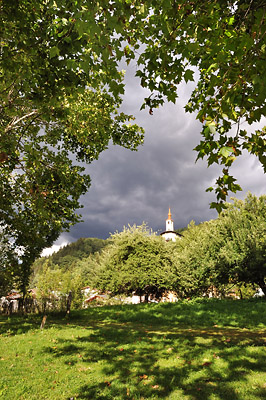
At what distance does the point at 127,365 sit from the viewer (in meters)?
6.68

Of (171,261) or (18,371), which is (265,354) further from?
(171,261)

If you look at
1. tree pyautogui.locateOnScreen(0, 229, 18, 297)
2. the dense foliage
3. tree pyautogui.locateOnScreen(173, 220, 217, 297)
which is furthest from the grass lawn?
tree pyautogui.locateOnScreen(173, 220, 217, 297)

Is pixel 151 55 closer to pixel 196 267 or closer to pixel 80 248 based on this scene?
pixel 196 267

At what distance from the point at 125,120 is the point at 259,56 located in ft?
31.9

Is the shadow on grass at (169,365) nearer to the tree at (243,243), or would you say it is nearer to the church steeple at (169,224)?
the tree at (243,243)

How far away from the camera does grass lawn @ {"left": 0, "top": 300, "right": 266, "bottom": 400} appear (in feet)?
16.8

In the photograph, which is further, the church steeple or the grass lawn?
the church steeple

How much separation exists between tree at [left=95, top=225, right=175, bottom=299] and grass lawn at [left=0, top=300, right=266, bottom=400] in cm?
1373

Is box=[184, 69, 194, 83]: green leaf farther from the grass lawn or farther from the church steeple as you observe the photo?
the church steeple

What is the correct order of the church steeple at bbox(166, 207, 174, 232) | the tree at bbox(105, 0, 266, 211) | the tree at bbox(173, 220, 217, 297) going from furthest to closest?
the church steeple at bbox(166, 207, 174, 232) → the tree at bbox(173, 220, 217, 297) → the tree at bbox(105, 0, 266, 211)

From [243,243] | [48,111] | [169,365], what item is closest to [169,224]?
[243,243]

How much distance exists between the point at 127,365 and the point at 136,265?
18630 millimetres

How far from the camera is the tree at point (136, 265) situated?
24.7 metres

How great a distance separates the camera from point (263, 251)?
2047 centimetres
